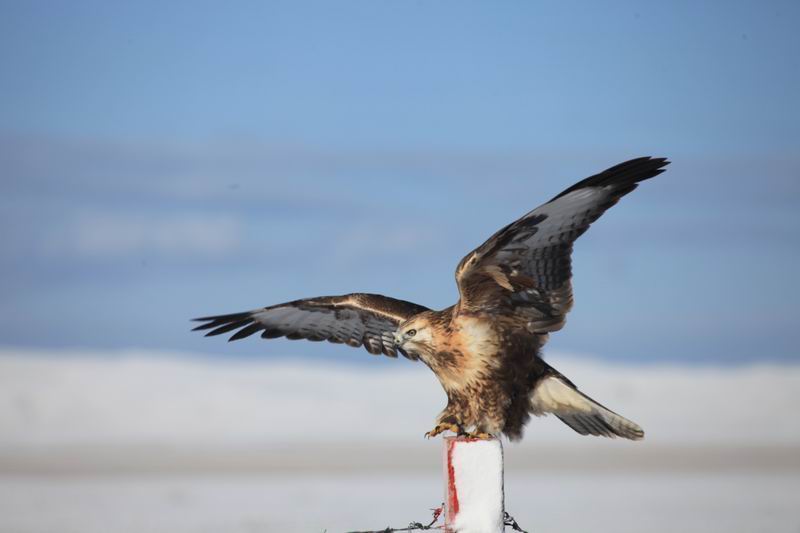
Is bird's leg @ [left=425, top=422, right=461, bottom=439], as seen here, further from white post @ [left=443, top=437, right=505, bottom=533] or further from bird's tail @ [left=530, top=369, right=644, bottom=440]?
white post @ [left=443, top=437, right=505, bottom=533]

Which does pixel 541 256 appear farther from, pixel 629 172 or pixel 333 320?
pixel 333 320

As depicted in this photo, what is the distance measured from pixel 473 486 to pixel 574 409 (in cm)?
212

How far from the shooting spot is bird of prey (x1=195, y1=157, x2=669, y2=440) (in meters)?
6.38

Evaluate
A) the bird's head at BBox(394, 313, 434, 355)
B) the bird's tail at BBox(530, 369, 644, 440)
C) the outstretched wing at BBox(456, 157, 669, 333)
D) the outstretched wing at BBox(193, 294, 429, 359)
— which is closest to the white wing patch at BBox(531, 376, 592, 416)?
the bird's tail at BBox(530, 369, 644, 440)

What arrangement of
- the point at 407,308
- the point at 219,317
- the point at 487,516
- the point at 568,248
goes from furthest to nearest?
the point at 219,317, the point at 407,308, the point at 568,248, the point at 487,516

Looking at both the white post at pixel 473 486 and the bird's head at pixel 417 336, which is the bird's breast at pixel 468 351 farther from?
the white post at pixel 473 486

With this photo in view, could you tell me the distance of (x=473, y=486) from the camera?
16.2 ft

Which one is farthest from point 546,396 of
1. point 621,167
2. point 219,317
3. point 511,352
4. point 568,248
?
point 219,317

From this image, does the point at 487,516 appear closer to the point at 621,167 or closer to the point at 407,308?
the point at 621,167

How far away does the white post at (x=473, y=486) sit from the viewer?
4914 millimetres

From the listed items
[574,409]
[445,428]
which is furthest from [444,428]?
[574,409]

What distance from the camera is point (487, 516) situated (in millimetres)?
4906

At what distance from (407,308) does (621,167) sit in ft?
6.90

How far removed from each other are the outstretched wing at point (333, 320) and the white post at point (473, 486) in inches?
107
